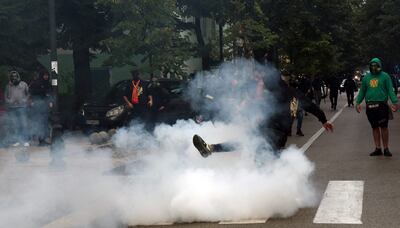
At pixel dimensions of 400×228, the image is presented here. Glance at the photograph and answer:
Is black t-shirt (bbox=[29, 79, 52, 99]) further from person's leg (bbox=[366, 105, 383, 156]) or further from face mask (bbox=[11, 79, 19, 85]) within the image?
person's leg (bbox=[366, 105, 383, 156])

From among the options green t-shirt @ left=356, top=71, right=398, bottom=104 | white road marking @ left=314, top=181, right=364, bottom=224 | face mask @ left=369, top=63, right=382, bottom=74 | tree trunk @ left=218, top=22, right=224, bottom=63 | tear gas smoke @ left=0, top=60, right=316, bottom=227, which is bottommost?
white road marking @ left=314, top=181, right=364, bottom=224

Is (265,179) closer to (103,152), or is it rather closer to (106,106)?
(103,152)

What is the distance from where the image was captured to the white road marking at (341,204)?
6.88 meters

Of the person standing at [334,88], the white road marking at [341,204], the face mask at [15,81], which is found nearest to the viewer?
the white road marking at [341,204]

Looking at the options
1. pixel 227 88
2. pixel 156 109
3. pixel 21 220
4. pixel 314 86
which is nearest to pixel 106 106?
pixel 156 109

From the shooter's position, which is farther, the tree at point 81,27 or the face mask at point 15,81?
the tree at point 81,27

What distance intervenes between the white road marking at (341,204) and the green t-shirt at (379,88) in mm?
Result: 3303

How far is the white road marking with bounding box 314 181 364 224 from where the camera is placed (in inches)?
271

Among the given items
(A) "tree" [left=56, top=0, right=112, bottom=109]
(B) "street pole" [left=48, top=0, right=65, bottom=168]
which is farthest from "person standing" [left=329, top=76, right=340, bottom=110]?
(B) "street pole" [left=48, top=0, right=65, bottom=168]

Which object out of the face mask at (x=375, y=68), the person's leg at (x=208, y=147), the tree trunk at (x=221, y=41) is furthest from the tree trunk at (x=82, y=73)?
the person's leg at (x=208, y=147)

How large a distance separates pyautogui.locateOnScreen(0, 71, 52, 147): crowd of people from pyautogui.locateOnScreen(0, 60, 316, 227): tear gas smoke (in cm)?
296

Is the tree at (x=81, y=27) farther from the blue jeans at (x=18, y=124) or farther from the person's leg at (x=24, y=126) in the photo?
the blue jeans at (x=18, y=124)

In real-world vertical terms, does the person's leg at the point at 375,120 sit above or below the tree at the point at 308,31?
below

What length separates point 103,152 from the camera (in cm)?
979
